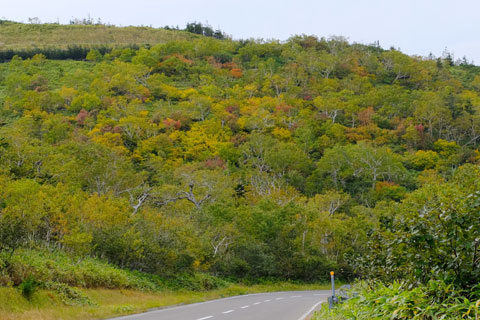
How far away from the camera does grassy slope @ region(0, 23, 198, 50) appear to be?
454 ft

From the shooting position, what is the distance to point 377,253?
11289 millimetres

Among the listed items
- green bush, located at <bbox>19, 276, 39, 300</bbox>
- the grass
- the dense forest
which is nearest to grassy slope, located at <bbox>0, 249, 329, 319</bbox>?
the grass

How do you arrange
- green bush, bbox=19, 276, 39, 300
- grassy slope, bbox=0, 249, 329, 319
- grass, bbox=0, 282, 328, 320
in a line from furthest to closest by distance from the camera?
green bush, bbox=19, 276, 39, 300
grassy slope, bbox=0, 249, 329, 319
grass, bbox=0, 282, 328, 320

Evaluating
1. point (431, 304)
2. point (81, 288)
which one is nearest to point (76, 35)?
point (81, 288)

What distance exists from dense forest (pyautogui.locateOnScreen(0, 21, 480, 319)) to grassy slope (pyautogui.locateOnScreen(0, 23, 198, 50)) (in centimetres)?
1833

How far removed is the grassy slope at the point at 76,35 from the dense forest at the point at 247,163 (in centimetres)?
1833

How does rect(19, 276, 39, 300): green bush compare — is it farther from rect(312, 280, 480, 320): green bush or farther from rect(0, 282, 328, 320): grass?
rect(312, 280, 480, 320): green bush

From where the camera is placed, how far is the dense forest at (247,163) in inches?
671

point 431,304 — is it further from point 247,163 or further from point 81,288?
point 247,163

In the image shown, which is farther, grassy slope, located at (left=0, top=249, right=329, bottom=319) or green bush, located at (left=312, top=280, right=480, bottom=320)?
grassy slope, located at (left=0, top=249, right=329, bottom=319)

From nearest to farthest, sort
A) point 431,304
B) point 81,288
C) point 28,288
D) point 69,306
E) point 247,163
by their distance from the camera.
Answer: point 431,304 → point 28,288 → point 69,306 → point 81,288 → point 247,163

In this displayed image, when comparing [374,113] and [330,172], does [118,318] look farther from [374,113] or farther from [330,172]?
[374,113]

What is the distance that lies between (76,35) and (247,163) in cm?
9758

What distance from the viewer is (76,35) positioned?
14900 cm
